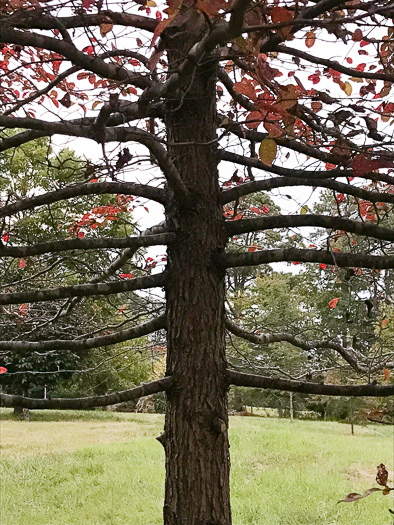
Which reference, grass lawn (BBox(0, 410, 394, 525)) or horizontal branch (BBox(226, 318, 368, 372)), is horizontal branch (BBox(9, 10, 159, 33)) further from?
grass lawn (BBox(0, 410, 394, 525))

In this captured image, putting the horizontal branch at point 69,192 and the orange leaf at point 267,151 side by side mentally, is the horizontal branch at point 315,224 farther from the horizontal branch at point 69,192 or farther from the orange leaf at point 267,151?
the orange leaf at point 267,151

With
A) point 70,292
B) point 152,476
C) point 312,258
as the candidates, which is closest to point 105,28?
point 70,292

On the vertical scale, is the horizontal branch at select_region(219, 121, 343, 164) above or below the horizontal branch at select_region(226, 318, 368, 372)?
above

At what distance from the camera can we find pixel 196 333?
2.25 meters

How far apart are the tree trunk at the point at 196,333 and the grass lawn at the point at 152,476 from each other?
4538 mm

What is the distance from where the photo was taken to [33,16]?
1.66 m

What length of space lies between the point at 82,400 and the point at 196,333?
549mm

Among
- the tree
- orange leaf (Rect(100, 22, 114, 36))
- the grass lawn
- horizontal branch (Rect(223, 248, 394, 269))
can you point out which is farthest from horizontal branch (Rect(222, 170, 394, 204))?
the grass lawn

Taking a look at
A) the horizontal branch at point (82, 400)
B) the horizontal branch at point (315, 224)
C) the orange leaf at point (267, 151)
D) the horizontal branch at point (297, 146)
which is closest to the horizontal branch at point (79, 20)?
the horizontal branch at point (297, 146)

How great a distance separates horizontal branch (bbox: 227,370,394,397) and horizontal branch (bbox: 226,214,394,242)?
597 millimetres

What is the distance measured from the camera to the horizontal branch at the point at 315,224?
213 cm

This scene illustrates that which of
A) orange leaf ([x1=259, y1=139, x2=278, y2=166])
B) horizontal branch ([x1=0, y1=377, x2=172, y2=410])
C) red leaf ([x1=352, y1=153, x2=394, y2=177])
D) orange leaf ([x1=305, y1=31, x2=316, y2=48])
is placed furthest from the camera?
Result: orange leaf ([x1=305, y1=31, x2=316, y2=48])

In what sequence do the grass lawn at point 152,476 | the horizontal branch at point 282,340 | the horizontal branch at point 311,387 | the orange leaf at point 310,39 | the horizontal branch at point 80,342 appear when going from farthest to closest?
the grass lawn at point 152,476, the horizontal branch at point 282,340, the orange leaf at point 310,39, the horizontal branch at point 80,342, the horizontal branch at point 311,387

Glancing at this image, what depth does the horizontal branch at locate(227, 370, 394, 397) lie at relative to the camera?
6.68ft
